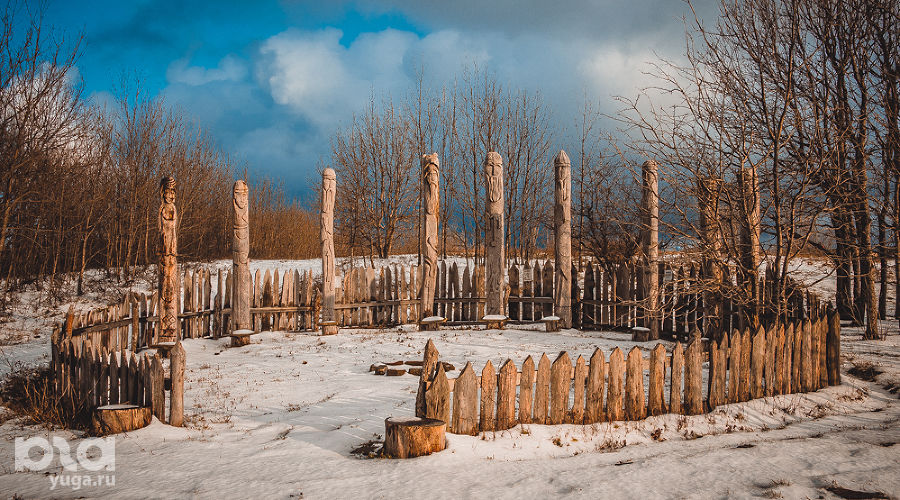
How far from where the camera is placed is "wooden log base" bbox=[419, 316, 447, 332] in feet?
36.9

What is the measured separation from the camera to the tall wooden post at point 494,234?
11234 millimetres

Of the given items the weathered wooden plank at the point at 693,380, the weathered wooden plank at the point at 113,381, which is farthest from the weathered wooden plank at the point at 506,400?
the weathered wooden plank at the point at 113,381

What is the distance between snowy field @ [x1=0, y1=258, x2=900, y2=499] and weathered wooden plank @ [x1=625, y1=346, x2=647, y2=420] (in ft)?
0.42

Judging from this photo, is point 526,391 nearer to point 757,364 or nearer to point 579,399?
point 579,399

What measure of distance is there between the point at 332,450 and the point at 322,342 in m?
5.94

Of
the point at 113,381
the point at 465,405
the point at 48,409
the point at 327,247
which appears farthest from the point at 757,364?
the point at 327,247

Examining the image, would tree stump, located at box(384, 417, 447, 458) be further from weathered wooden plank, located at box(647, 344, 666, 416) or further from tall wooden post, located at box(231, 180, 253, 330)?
tall wooden post, located at box(231, 180, 253, 330)

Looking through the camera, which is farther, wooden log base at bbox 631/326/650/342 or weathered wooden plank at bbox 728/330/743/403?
wooden log base at bbox 631/326/650/342

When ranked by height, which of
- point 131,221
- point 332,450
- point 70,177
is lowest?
point 332,450

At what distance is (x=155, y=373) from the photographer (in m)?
5.27

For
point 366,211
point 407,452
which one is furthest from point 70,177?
point 407,452

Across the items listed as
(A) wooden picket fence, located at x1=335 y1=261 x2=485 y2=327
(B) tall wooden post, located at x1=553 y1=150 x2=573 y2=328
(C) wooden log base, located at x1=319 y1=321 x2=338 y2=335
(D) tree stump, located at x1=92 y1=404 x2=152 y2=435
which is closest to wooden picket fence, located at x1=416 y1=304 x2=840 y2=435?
(D) tree stump, located at x1=92 y1=404 x2=152 y2=435

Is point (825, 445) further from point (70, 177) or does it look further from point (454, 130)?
point (70, 177)

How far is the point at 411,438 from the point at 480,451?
62cm
